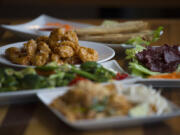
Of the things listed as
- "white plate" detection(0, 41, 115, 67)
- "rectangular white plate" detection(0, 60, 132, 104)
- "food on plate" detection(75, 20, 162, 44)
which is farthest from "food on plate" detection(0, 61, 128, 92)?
"food on plate" detection(75, 20, 162, 44)

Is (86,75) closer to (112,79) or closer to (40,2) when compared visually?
(112,79)

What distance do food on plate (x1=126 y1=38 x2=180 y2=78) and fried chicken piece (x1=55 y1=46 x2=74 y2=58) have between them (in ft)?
1.49

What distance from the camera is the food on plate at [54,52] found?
8.80ft

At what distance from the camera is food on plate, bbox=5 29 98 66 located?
268 cm

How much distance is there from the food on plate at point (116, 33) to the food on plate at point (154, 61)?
40cm

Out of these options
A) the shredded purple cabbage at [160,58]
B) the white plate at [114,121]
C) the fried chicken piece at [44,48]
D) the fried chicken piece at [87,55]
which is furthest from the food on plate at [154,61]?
the white plate at [114,121]

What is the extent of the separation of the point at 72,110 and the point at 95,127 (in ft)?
0.41

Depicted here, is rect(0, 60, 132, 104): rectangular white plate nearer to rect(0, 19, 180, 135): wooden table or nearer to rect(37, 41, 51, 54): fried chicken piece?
rect(0, 19, 180, 135): wooden table

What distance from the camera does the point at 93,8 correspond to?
7.36 metres

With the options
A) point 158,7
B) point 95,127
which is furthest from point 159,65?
point 158,7

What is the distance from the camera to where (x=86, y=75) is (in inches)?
87.1

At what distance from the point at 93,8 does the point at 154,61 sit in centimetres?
481

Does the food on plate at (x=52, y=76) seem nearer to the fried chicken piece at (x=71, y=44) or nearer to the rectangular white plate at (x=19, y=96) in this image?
the rectangular white plate at (x=19, y=96)

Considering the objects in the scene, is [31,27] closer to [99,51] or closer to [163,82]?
[99,51]
